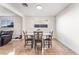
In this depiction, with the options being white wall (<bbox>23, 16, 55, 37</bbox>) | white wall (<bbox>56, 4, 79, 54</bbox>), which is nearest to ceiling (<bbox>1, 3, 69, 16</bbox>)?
white wall (<bbox>56, 4, 79, 54</bbox>)

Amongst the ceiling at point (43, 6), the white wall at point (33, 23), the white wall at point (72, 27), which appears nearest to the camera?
the white wall at point (72, 27)

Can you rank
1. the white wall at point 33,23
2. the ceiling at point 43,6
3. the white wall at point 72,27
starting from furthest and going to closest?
1. the white wall at point 33,23
2. the ceiling at point 43,6
3. the white wall at point 72,27

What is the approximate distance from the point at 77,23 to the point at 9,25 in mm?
6043

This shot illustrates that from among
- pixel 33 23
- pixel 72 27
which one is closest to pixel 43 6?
pixel 72 27

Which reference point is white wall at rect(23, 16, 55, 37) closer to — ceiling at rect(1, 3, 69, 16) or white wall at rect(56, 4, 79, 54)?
ceiling at rect(1, 3, 69, 16)

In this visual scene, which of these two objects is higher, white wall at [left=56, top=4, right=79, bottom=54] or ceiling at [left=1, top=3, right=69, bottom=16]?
ceiling at [left=1, top=3, right=69, bottom=16]

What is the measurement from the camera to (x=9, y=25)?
8.13 m

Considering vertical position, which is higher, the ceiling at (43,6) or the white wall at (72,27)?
the ceiling at (43,6)

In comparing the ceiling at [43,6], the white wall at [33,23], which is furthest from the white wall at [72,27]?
the white wall at [33,23]

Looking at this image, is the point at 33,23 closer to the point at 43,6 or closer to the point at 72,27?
the point at 43,6

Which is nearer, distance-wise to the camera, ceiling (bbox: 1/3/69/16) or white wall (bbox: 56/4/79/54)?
white wall (bbox: 56/4/79/54)

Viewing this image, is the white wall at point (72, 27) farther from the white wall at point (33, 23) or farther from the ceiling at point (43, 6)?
the white wall at point (33, 23)

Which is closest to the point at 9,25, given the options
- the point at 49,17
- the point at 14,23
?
the point at 14,23
